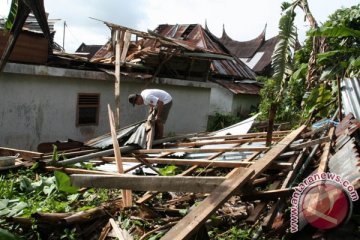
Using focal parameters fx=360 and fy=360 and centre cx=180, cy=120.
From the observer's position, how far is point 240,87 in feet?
55.0

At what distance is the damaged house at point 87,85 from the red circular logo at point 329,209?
7.71m

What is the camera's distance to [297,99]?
10.0m

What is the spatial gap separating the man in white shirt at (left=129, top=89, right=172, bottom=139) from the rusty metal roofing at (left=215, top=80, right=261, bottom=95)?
8753mm

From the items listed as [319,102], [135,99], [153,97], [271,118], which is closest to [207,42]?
[319,102]

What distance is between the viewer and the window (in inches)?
409

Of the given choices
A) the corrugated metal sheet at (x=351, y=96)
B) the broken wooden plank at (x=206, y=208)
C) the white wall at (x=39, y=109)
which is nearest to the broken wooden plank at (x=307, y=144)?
the corrugated metal sheet at (x=351, y=96)

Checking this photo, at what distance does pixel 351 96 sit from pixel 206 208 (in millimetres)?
3968

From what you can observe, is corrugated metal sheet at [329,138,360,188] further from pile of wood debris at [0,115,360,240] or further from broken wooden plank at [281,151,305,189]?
broken wooden plank at [281,151,305,189]

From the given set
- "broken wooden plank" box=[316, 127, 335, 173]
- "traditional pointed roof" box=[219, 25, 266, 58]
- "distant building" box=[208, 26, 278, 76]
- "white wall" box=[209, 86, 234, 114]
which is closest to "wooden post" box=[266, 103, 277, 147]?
"broken wooden plank" box=[316, 127, 335, 173]

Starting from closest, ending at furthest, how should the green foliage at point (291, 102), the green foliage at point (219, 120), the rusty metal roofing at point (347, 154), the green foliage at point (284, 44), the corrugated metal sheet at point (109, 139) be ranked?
the rusty metal roofing at point (347, 154)
the corrugated metal sheet at point (109, 139)
the green foliage at point (284, 44)
the green foliage at point (291, 102)
the green foliage at point (219, 120)

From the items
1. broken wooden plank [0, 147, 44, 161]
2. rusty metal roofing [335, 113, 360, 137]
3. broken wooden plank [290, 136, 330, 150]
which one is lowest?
broken wooden plank [0, 147, 44, 161]

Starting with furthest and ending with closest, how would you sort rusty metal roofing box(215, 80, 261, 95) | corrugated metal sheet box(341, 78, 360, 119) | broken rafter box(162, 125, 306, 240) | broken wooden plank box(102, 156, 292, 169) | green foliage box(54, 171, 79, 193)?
1. rusty metal roofing box(215, 80, 261, 95)
2. corrugated metal sheet box(341, 78, 360, 119)
3. broken wooden plank box(102, 156, 292, 169)
4. green foliage box(54, 171, 79, 193)
5. broken rafter box(162, 125, 306, 240)

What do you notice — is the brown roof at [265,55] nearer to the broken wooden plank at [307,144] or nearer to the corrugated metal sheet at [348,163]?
the broken wooden plank at [307,144]

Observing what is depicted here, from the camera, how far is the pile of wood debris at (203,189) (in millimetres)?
A: 2465
